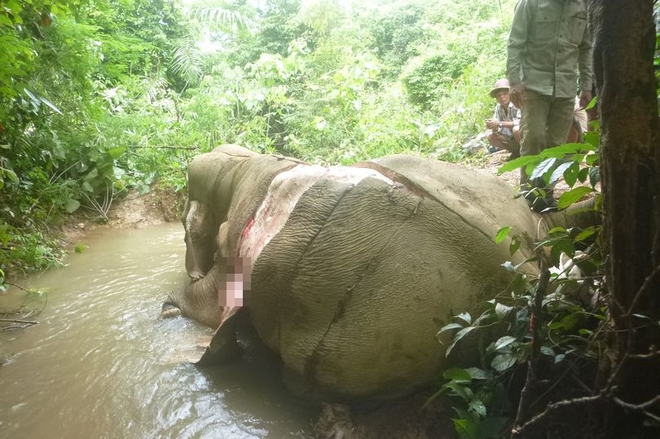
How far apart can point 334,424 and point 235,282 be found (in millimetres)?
849

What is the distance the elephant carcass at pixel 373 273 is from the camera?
1.84 m

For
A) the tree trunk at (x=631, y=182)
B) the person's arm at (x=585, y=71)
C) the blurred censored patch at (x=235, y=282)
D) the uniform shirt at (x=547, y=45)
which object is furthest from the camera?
the person's arm at (x=585, y=71)

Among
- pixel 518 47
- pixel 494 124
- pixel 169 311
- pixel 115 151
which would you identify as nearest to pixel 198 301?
A: pixel 169 311

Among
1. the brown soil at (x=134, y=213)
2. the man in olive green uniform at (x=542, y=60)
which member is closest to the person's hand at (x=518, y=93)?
the man in olive green uniform at (x=542, y=60)

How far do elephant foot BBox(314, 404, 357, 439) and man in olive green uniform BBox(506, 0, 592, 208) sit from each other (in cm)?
189

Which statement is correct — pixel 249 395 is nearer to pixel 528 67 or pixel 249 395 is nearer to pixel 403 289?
pixel 403 289

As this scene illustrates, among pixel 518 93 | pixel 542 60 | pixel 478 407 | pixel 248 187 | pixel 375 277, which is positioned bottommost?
Result: pixel 478 407

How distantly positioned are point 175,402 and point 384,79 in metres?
12.2

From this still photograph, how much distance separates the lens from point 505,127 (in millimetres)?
4527

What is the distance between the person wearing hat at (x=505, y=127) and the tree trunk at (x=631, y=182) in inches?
123

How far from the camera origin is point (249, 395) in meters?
2.33

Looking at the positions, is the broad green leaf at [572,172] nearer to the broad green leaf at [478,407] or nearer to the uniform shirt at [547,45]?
the broad green leaf at [478,407]

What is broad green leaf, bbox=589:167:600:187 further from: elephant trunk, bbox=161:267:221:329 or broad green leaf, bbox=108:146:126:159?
broad green leaf, bbox=108:146:126:159

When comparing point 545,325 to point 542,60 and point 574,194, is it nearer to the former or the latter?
point 574,194
